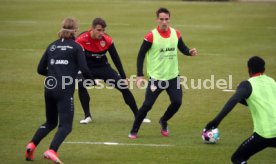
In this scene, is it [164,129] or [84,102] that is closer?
[164,129]

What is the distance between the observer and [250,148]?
9461 mm

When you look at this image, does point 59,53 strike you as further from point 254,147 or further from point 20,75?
point 20,75

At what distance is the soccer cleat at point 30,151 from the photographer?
35.8 ft

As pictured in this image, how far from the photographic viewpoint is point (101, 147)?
1208cm

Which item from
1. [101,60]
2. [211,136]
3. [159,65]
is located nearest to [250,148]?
[211,136]

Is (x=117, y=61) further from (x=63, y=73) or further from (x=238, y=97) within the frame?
(x=238, y=97)

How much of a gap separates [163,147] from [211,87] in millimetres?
6369

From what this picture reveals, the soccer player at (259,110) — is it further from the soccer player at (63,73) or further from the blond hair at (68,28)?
the blond hair at (68,28)

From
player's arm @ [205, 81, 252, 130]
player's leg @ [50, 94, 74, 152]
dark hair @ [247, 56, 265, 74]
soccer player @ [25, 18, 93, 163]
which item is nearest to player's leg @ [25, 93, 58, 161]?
soccer player @ [25, 18, 93, 163]

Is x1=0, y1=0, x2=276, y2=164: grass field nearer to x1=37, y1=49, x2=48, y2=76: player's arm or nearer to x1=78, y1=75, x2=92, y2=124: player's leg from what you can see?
x1=78, y1=75, x2=92, y2=124: player's leg

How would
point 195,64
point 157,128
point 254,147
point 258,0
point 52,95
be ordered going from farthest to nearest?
point 258,0, point 195,64, point 157,128, point 52,95, point 254,147

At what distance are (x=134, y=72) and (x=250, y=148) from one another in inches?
429

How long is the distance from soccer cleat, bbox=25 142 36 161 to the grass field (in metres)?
0.14

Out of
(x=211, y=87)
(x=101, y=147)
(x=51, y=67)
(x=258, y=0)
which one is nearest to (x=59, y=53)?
(x=51, y=67)
